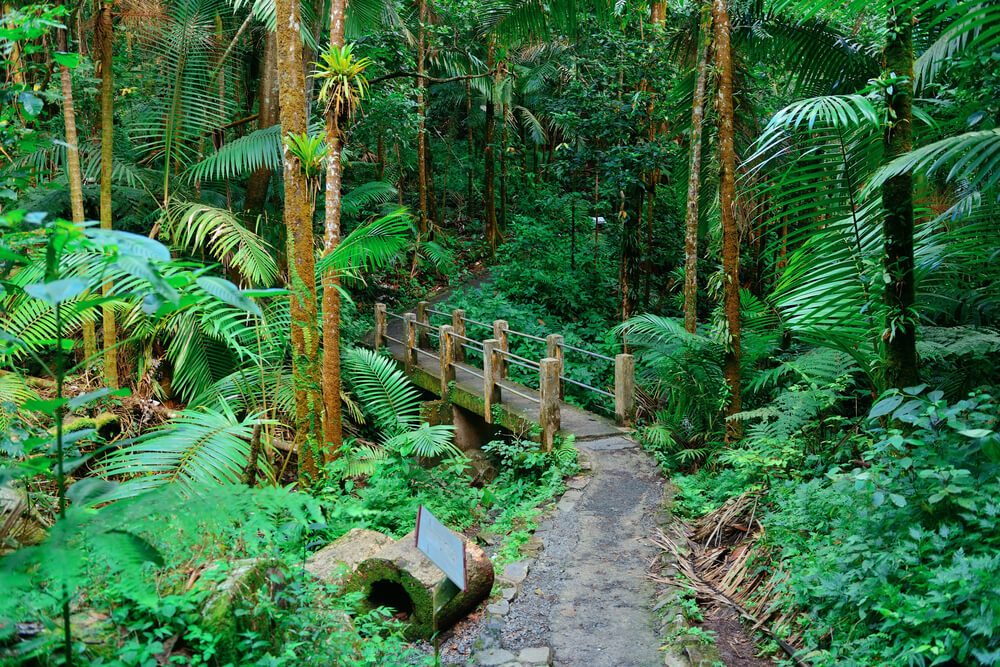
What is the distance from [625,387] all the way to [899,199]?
15.0 ft

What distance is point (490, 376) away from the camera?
8.32 m

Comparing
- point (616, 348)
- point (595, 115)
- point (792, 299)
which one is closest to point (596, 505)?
point (792, 299)

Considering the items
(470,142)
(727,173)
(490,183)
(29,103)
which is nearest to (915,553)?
(727,173)

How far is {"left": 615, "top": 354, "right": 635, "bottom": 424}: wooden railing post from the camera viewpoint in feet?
24.4

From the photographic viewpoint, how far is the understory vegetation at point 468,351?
2.37 m

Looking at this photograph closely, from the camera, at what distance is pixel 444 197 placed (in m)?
20.6

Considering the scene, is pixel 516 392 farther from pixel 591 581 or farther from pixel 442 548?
pixel 442 548

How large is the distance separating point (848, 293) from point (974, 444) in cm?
99

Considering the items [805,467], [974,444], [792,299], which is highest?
[792,299]

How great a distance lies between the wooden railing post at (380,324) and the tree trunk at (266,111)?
258cm

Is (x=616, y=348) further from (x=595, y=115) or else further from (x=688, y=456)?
(x=688, y=456)

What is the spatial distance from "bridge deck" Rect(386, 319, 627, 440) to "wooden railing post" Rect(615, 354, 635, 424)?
0.17 metres

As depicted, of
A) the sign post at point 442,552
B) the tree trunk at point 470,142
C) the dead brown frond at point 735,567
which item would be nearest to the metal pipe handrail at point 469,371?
the dead brown frond at point 735,567

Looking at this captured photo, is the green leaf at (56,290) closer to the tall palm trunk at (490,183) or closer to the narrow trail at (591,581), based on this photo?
the narrow trail at (591,581)
